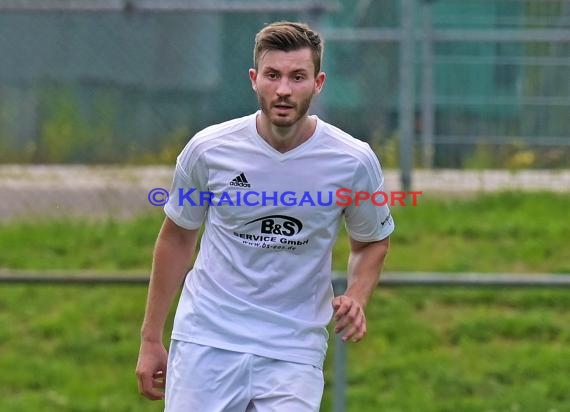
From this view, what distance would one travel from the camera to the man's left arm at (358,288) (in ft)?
13.0

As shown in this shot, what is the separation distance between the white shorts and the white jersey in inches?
1.4

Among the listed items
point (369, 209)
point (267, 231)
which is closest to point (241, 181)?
point (267, 231)

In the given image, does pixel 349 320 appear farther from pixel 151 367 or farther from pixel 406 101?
pixel 406 101

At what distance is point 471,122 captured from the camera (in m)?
11.0

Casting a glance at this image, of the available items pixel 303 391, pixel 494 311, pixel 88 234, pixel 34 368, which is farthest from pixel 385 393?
pixel 303 391

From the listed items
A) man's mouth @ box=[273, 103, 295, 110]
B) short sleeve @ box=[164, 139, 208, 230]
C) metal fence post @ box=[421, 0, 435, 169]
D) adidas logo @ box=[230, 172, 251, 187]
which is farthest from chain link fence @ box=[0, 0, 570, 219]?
man's mouth @ box=[273, 103, 295, 110]

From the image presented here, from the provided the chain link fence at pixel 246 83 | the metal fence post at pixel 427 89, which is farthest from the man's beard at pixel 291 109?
the metal fence post at pixel 427 89

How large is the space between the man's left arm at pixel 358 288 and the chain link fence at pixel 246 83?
499 cm

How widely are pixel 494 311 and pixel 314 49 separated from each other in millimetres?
4925

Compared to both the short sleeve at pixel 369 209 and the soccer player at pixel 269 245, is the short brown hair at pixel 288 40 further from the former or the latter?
the short sleeve at pixel 369 209

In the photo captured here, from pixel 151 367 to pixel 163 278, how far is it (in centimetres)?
29

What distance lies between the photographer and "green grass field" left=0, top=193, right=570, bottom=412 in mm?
7668

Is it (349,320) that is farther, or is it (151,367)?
(151,367)

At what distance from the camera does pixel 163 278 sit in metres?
4.28
